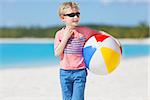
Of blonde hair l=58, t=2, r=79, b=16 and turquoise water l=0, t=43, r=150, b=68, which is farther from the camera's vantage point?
turquoise water l=0, t=43, r=150, b=68

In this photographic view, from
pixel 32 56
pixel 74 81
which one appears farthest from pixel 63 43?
pixel 32 56

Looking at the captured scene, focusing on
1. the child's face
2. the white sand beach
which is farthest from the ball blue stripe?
the white sand beach

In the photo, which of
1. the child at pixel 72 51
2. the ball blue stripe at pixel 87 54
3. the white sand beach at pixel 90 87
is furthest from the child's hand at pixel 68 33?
the white sand beach at pixel 90 87

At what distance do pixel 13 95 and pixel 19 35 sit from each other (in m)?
19.5

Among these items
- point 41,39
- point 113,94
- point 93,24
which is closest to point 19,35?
point 41,39

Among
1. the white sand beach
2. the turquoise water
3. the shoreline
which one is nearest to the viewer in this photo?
the white sand beach

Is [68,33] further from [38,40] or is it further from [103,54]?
[38,40]

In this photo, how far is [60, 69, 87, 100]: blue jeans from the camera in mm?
4059

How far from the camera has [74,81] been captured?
4098 mm

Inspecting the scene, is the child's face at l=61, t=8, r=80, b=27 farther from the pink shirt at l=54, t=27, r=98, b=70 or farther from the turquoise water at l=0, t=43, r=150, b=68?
the turquoise water at l=0, t=43, r=150, b=68

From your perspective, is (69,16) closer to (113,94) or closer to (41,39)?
(113,94)

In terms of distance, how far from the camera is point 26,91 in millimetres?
6648

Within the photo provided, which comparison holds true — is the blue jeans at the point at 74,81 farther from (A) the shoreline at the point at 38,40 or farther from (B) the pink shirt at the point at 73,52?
(A) the shoreline at the point at 38,40

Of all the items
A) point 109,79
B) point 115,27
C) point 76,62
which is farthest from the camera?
point 115,27
